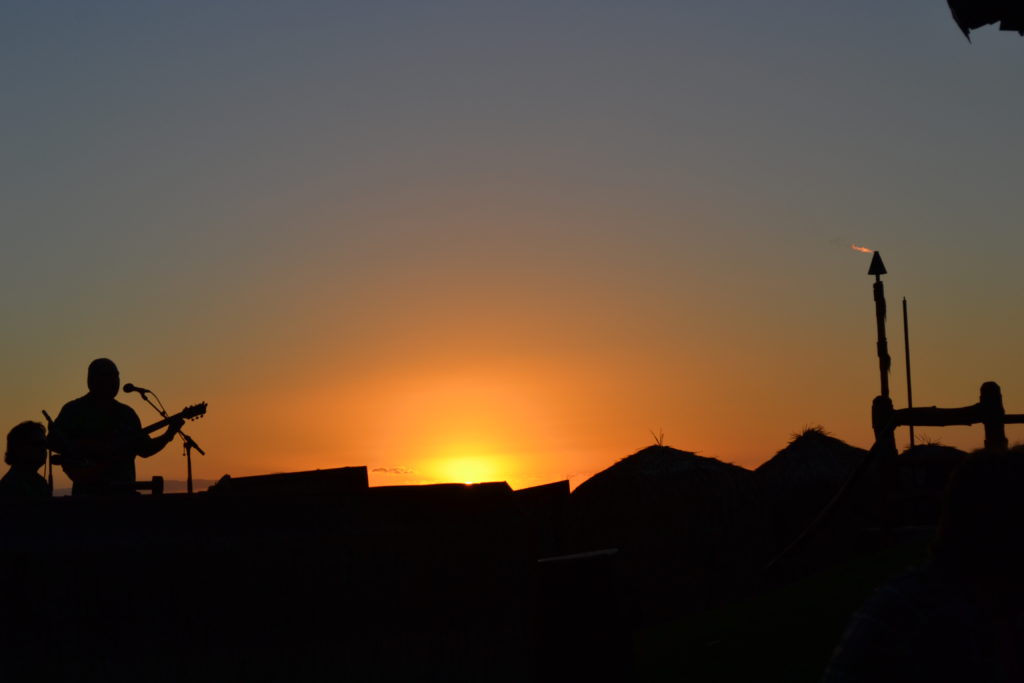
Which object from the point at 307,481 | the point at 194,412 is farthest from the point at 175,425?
the point at 307,481

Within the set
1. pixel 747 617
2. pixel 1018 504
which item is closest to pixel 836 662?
pixel 1018 504

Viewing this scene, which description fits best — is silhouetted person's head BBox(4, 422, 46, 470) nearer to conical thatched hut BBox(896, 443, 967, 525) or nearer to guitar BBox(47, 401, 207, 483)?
guitar BBox(47, 401, 207, 483)

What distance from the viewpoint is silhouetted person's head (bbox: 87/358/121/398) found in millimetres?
9859

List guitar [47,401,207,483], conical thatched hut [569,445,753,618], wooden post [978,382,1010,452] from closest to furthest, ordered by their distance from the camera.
Result: guitar [47,401,207,483]
wooden post [978,382,1010,452]
conical thatched hut [569,445,753,618]

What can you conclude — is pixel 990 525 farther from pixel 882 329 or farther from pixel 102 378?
pixel 882 329

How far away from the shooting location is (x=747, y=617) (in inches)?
498

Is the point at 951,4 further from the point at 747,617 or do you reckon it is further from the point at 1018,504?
the point at 747,617

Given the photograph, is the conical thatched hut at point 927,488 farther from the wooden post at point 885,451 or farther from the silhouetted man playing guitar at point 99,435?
the silhouetted man playing guitar at point 99,435

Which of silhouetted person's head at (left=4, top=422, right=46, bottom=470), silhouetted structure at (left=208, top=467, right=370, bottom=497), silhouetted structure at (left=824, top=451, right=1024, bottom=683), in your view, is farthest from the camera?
silhouetted person's head at (left=4, top=422, right=46, bottom=470)

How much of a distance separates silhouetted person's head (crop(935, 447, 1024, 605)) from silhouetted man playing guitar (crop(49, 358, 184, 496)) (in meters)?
7.83

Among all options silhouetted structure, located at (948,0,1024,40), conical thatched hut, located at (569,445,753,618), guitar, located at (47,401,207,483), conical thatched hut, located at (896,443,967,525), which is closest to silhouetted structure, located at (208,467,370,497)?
guitar, located at (47,401,207,483)

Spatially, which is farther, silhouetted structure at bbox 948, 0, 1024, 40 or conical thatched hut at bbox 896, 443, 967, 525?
conical thatched hut at bbox 896, 443, 967, 525

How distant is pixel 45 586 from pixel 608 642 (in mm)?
2839

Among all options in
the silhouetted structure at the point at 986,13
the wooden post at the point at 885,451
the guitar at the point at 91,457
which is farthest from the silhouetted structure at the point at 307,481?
the wooden post at the point at 885,451
